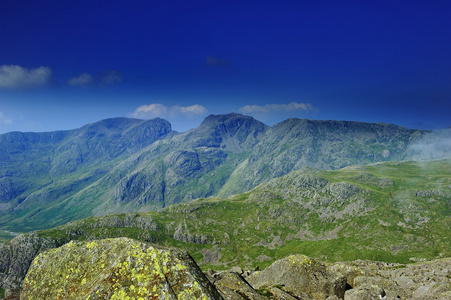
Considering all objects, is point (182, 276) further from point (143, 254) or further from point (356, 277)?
point (356, 277)

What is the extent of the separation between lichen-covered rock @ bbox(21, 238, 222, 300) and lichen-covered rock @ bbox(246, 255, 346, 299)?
26.7 m

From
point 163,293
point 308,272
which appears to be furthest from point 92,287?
point 308,272

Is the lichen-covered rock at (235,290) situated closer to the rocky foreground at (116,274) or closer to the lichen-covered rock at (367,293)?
the rocky foreground at (116,274)

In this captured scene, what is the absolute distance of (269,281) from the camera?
3956 centimetres

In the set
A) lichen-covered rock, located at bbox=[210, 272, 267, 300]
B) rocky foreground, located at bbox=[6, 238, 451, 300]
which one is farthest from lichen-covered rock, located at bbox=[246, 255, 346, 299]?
rocky foreground, located at bbox=[6, 238, 451, 300]

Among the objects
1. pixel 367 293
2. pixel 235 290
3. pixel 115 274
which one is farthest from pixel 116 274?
pixel 367 293

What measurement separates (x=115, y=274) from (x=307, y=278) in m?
33.5

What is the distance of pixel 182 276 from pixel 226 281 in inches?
703

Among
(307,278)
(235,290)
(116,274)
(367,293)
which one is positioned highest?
(116,274)

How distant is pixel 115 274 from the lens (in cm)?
1226

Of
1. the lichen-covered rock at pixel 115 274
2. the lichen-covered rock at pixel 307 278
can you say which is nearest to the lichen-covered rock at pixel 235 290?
the lichen-covered rock at pixel 115 274

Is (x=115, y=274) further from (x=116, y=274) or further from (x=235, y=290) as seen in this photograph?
(x=235, y=290)

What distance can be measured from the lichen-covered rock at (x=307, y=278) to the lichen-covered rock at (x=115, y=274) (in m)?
26.7

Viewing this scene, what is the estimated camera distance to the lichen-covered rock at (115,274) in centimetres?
1163
